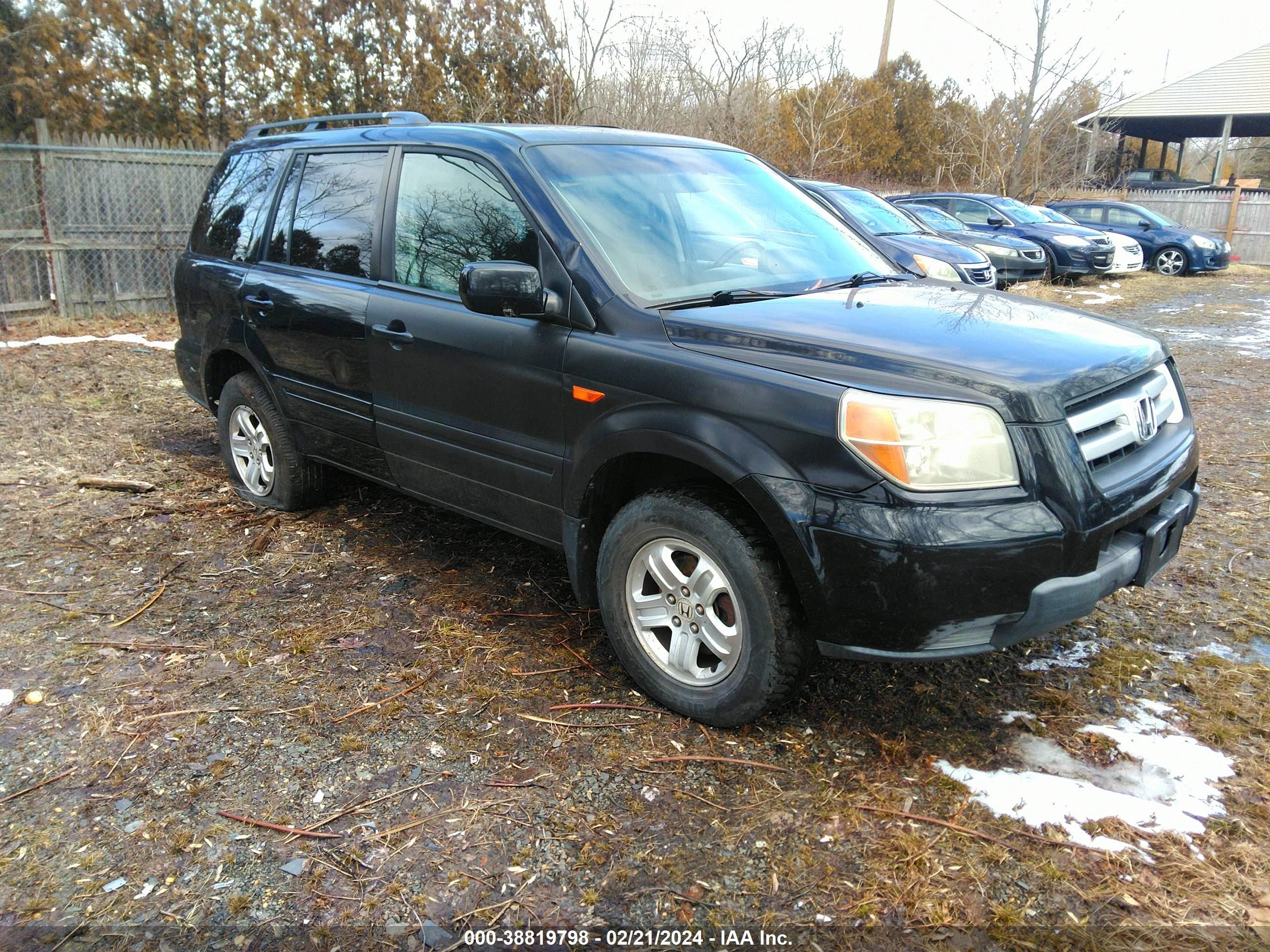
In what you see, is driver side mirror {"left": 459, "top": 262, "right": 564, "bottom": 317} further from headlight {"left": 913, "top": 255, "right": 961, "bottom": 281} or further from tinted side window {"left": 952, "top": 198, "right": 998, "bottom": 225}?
tinted side window {"left": 952, "top": 198, "right": 998, "bottom": 225}

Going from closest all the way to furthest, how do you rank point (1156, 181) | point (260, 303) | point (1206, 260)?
point (260, 303)
point (1206, 260)
point (1156, 181)

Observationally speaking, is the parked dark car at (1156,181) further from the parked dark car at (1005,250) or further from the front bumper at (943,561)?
the front bumper at (943,561)

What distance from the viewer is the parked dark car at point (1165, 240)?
61.7ft

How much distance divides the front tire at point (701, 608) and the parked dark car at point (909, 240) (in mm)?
6759

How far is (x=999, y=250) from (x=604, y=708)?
1375 cm

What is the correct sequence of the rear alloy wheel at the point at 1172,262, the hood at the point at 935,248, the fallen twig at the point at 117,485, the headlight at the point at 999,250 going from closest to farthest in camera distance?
the fallen twig at the point at 117,485 → the hood at the point at 935,248 → the headlight at the point at 999,250 → the rear alloy wheel at the point at 1172,262

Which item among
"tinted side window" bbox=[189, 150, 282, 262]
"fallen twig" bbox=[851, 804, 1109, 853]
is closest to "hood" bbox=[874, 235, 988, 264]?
"tinted side window" bbox=[189, 150, 282, 262]

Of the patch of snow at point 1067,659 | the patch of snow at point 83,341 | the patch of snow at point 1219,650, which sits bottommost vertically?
the patch of snow at point 1067,659

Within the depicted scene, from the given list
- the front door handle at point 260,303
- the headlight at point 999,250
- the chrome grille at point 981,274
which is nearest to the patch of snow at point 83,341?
the front door handle at point 260,303

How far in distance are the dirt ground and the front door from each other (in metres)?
0.57

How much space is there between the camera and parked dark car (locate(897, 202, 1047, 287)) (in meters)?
15.0

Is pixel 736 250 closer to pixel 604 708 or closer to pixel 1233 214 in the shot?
pixel 604 708

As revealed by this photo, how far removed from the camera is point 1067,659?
3562 mm

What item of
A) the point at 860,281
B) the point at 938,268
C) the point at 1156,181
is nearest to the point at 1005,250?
the point at 938,268
